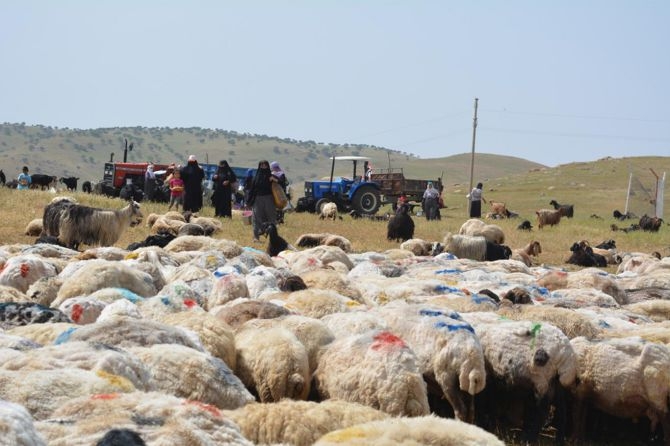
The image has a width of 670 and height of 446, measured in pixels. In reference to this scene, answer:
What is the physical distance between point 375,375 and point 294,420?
1.51 metres

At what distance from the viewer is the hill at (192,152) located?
404 ft

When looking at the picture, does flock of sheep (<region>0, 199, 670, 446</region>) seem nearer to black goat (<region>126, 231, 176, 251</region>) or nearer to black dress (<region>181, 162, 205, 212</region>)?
black goat (<region>126, 231, 176, 251</region>)

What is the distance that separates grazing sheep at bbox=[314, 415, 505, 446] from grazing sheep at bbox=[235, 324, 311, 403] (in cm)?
236

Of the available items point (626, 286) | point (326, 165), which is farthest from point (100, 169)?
point (626, 286)

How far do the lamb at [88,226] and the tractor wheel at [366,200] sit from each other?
15.1 metres

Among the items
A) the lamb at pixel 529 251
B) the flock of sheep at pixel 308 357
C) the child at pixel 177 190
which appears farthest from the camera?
the child at pixel 177 190

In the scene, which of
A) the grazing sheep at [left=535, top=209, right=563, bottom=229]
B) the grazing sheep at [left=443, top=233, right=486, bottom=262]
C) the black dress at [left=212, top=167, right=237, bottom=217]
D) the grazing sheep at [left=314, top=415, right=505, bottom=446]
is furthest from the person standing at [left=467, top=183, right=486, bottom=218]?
the grazing sheep at [left=314, top=415, right=505, bottom=446]

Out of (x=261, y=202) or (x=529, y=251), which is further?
(x=529, y=251)

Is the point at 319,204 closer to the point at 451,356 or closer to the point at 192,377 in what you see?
the point at 451,356

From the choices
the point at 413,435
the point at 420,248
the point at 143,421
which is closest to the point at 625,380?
the point at 413,435

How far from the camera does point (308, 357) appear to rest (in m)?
6.74

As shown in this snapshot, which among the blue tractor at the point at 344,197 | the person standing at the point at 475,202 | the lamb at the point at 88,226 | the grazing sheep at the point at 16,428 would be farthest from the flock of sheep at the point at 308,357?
the person standing at the point at 475,202

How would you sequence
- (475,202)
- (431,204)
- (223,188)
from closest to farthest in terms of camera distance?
(223,188), (431,204), (475,202)

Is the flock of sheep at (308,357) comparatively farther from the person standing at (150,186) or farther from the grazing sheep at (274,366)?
the person standing at (150,186)
